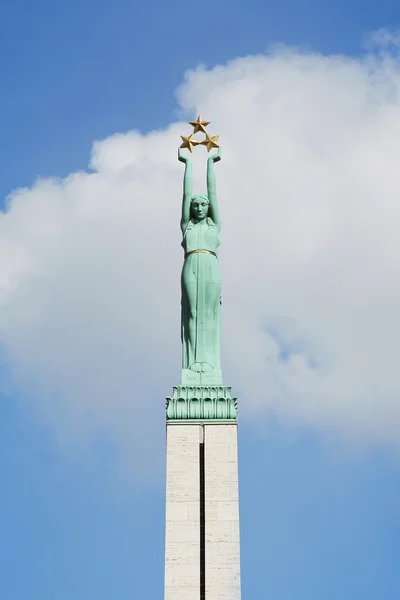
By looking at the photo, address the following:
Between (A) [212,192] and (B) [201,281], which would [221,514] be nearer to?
(B) [201,281]

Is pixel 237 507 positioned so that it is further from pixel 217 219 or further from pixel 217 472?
pixel 217 219

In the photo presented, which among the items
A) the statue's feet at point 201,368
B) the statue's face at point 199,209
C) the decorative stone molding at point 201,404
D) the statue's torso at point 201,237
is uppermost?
the statue's face at point 199,209

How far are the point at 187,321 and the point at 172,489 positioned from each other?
679 centimetres

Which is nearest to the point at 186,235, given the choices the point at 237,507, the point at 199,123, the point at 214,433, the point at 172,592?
the point at 199,123

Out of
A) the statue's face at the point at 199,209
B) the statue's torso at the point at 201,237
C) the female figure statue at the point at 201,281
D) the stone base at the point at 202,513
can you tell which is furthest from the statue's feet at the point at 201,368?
the statue's face at the point at 199,209

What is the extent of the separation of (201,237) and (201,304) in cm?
273

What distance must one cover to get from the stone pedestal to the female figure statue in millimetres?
1842

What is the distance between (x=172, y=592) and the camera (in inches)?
1441

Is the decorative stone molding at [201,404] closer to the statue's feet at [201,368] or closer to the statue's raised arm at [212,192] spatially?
the statue's feet at [201,368]

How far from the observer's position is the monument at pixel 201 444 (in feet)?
121

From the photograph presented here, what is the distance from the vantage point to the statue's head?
4366cm

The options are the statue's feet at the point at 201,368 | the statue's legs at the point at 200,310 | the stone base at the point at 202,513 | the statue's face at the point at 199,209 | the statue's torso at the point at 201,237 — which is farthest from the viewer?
the statue's face at the point at 199,209

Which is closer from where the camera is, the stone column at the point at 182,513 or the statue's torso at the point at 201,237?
the stone column at the point at 182,513

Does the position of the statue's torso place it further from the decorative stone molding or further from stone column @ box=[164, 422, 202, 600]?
stone column @ box=[164, 422, 202, 600]
